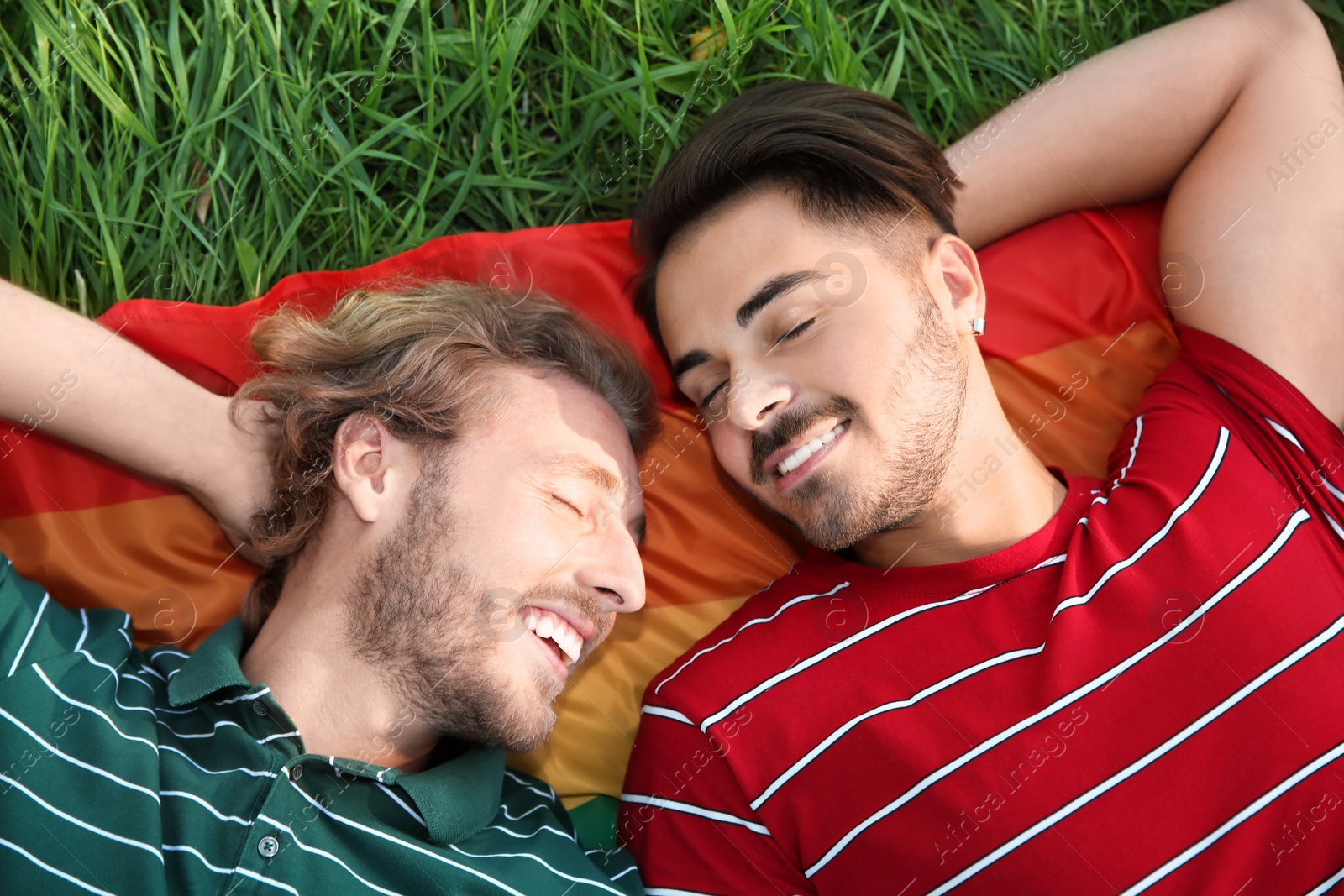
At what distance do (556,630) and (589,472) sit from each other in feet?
1.14

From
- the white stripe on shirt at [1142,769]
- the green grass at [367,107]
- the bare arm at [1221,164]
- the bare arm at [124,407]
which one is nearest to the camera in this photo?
the white stripe on shirt at [1142,769]

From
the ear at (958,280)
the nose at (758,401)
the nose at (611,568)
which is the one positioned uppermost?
the ear at (958,280)

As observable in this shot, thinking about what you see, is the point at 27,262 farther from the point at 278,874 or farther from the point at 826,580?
the point at 826,580

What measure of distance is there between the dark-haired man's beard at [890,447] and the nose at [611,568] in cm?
35

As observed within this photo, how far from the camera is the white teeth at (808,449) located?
205 centimetres

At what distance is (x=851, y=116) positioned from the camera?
2.28m

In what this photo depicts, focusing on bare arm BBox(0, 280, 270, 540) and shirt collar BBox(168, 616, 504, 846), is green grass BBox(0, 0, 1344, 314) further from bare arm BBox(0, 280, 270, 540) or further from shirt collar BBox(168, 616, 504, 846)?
shirt collar BBox(168, 616, 504, 846)

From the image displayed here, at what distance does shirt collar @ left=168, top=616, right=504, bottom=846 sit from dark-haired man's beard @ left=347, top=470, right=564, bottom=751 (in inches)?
3.5

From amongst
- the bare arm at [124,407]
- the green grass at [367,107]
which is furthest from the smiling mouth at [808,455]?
the bare arm at [124,407]

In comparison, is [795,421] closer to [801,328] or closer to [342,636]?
[801,328]

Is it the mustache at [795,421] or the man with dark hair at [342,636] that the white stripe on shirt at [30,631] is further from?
the mustache at [795,421]

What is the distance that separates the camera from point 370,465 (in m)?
2.12

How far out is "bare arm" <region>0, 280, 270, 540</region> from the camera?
77.0 inches

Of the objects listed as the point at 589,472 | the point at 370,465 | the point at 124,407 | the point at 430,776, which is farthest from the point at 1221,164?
the point at 124,407
